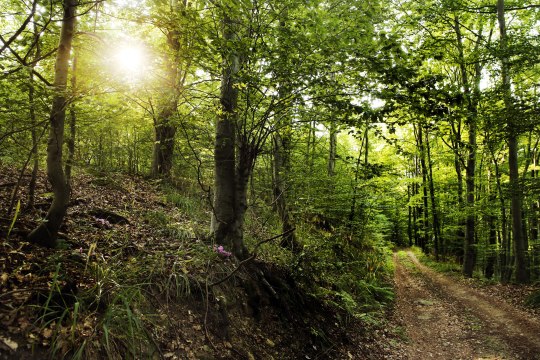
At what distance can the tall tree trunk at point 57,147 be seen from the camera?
3.88m

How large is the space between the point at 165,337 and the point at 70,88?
10.9 ft

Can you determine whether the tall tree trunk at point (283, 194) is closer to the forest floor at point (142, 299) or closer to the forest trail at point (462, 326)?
the forest floor at point (142, 299)

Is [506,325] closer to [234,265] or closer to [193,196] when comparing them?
[234,265]

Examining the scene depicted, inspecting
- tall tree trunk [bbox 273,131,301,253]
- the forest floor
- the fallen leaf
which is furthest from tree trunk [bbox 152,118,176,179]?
the fallen leaf

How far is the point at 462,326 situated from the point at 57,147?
400 inches

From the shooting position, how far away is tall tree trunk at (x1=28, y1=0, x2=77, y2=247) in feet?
12.7

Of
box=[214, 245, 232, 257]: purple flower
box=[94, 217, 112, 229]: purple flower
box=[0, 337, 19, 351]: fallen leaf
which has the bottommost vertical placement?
box=[0, 337, 19, 351]: fallen leaf

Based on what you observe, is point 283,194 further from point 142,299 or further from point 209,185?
point 142,299

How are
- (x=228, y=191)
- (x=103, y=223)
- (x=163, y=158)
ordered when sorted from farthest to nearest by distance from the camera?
(x=163, y=158) < (x=228, y=191) < (x=103, y=223)

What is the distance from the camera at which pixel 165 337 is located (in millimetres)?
3719

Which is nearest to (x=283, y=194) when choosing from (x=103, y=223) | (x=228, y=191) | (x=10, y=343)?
(x=228, y=191)

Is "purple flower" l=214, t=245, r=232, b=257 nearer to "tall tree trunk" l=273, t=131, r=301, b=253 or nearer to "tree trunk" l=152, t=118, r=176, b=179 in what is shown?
"tall tree trunk" l=273, t=131, r=301, b=253

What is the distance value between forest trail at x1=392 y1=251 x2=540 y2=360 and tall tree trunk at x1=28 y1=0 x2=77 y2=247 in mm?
6854

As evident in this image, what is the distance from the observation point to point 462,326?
28.5 feet
